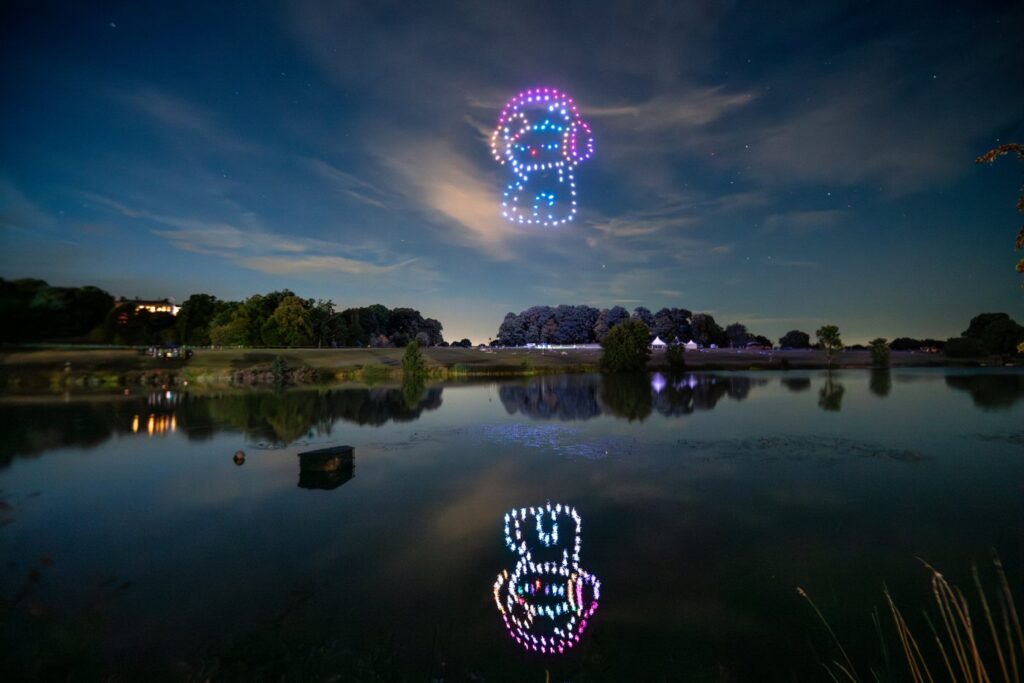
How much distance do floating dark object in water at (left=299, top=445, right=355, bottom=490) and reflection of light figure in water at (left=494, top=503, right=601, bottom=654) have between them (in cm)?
764

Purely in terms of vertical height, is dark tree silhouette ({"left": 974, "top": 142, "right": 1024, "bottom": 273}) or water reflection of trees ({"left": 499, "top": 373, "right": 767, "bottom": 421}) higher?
dark tree silhouette ({"left": 974, "top": 142, "right": 1024, "bottom": 273})

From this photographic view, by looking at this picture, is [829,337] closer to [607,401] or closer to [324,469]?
[607,401]

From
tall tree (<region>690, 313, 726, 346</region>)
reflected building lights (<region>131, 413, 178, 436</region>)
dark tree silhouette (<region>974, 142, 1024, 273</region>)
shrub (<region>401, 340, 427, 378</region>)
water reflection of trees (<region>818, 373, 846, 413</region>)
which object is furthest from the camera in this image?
tall tree (<region>690, 313, 726, 346</region>)

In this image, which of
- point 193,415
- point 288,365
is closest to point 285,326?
point 288,365

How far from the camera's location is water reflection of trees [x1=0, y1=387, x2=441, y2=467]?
93.7 feet

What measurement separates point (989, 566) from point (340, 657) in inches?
518

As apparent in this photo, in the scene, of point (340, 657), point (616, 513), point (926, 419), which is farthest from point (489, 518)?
point (926, 419)

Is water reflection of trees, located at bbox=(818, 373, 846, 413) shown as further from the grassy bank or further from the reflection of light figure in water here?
the grassy bank

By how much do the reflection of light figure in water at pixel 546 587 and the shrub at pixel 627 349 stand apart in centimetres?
8336

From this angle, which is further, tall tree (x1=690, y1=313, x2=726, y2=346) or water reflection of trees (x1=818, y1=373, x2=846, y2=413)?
tall tree (x1=690, y1=313, x2=726, y2=346)

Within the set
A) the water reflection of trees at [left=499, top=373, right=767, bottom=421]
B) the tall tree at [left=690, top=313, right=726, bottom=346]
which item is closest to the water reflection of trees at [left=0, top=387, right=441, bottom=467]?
the water reflection of trees at [left=499, top=373, right=767, bottom=421]

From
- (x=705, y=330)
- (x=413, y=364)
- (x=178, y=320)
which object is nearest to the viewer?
(x=413, y=364)

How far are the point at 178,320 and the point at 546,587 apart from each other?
13480cm

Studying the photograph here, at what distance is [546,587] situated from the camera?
35.6ft
